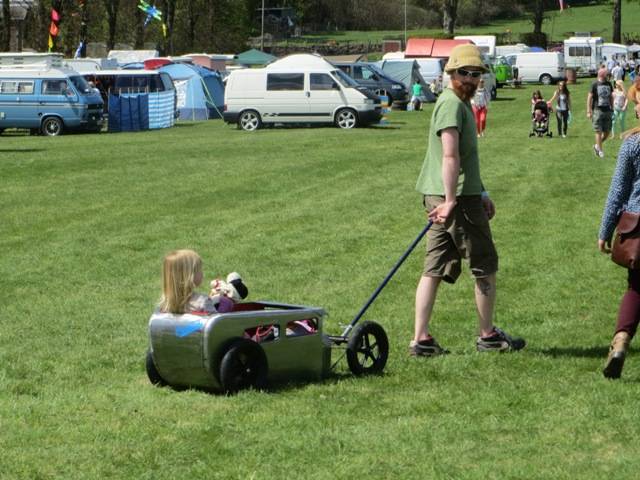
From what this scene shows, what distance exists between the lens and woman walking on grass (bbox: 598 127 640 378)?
704 cm

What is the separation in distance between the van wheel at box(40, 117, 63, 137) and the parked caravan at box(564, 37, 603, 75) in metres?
46.2

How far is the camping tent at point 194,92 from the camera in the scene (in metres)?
44.3

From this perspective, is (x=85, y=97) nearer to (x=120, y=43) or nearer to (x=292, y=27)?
(x=120, y=43)

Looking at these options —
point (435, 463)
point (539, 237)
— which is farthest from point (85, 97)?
point (435, 463)

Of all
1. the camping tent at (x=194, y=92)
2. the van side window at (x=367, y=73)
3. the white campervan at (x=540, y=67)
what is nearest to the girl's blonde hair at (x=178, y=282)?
the camping tent at (x=194, y=92)

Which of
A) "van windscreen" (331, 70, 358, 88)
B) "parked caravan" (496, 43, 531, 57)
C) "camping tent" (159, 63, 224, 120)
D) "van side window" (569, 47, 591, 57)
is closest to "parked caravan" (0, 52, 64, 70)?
"camping tent" (159, 63, 224, 120)

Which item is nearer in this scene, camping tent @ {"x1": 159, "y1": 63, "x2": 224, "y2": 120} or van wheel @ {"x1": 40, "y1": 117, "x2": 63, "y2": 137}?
van wheel @ {"x1": 40, "y1": 117, "x2": 63, "y2": 137}

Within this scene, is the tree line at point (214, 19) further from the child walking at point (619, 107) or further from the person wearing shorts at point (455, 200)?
the person wearing shorts at point (455, 200)

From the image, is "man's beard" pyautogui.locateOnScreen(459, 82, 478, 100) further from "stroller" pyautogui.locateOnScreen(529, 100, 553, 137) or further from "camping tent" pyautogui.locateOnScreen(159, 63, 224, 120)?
"camping tent" pyautogui.locateOnScreen(159, 63, 224, 120)

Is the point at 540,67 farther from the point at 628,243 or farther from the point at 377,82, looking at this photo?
the point at 628,243

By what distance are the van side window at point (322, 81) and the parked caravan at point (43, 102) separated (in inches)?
250

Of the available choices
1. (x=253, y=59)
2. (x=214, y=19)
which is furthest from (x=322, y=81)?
(x=214, y=19)

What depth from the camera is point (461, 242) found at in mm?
7730

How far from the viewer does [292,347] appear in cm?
720
